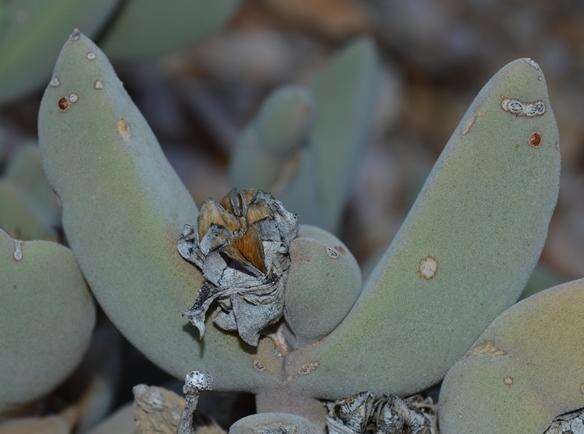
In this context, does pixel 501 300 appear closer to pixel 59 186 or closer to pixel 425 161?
pixel 59 186

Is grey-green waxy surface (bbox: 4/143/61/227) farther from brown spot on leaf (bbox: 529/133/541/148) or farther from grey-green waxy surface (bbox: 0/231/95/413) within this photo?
brown spot on leaf (bbox: 529/133/541/148)

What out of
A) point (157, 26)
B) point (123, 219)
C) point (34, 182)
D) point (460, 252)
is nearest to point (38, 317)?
point (123, 219)

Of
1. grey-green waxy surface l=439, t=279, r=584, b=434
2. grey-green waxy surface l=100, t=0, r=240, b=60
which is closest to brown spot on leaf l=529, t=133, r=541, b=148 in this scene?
grey-green waxy surface l=439, t=279, r=584, b=434

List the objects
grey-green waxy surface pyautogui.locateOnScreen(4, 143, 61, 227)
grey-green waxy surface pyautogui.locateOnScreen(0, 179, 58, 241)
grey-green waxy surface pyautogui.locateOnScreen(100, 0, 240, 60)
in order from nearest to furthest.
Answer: grey-green waxy surface pyautogui.locateOnScreen(0, 179, 58, 241) < grey-green waxy surface pyautogui.locateOnScreen(4, 143, 61, 227) < grey-green waxy surface pyautogui.locateOnScreen(100, 0, 240, 60)

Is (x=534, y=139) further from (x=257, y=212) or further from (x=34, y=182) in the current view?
(x=34, y=182)

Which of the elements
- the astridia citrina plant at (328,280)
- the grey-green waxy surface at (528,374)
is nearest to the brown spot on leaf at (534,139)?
the astridia citrina plant at (328,280)
